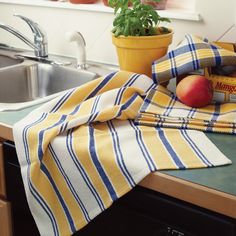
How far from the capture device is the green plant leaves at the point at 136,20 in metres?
1.22

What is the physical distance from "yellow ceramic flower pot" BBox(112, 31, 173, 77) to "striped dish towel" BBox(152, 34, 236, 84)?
58 mm

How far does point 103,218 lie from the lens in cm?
95

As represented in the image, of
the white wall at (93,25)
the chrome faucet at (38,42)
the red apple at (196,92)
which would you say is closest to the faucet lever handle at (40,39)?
the chrome faucet at (38,42)

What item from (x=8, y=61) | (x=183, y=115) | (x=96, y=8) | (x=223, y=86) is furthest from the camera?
(x=8, y=61)

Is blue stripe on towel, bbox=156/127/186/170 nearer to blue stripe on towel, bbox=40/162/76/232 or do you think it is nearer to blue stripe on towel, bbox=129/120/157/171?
blue stripe on towel, bbox=129/120/157/171

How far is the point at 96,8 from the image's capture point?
156cm

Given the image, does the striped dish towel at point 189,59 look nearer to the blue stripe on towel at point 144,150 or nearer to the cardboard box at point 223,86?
the cardboard box at point 223,86

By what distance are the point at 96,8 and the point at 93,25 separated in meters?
0.07

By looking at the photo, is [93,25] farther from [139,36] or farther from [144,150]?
[144,150]

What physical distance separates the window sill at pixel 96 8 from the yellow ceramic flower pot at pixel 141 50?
137mm

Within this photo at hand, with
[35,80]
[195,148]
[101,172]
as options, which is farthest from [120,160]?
[35,80]

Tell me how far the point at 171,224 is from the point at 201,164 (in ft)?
0.44

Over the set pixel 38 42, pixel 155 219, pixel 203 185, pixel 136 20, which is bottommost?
pixel 155 219

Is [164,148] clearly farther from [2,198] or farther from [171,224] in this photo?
[2,198]
